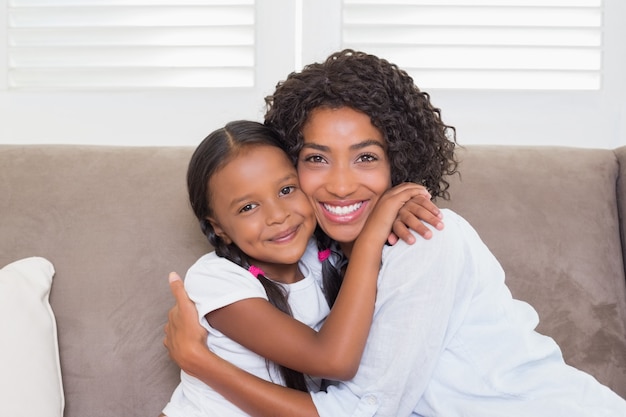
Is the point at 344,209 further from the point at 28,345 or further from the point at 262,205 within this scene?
the point at 28,345

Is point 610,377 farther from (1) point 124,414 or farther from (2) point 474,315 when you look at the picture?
(1) point 124,414

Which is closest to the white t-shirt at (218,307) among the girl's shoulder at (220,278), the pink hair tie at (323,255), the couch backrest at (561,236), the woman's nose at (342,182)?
the girl's shoulder at (220,278)

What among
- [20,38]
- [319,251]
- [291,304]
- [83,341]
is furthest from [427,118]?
[20,38]

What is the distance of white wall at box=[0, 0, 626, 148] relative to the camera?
2.23 metres

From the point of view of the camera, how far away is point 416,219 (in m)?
1.29

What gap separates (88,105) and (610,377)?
171 centimetres

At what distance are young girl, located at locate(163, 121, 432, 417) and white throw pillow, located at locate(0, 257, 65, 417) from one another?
0.26m

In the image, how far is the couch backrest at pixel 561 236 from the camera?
162cm

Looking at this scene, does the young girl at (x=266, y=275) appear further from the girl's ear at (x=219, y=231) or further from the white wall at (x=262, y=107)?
the white wall at (x=262, y=107)

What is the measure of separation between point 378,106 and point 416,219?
273 mm

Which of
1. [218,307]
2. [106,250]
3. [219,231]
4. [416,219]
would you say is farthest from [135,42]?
[416,219]

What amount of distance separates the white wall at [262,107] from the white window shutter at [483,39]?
0.15ft

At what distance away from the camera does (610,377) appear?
1603mm

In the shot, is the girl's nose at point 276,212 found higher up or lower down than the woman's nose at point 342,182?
lower down
